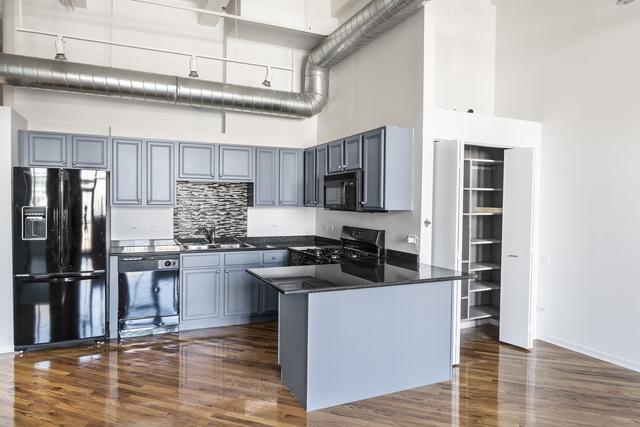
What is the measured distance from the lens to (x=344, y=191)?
14.7 ft

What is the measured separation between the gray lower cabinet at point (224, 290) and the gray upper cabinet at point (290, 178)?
81 centimetres

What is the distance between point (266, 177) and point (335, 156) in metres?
1.12

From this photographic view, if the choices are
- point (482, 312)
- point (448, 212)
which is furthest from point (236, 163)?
point (482, 312)

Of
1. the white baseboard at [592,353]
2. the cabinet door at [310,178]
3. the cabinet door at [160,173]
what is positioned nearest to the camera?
the white baseboard at [592,353]

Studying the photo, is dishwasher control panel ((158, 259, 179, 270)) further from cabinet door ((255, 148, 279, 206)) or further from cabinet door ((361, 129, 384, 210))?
cabinet door ((361, 129, 384, 210))

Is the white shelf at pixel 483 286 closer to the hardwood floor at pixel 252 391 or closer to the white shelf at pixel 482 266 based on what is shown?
the white shelf at pixel 482 266

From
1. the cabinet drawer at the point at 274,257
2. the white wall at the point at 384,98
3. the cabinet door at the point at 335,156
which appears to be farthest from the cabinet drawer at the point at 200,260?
the cabinet door at the point at 335,156

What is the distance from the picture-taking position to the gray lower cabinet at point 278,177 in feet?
17.7

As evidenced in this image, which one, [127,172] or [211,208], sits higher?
[127,172]

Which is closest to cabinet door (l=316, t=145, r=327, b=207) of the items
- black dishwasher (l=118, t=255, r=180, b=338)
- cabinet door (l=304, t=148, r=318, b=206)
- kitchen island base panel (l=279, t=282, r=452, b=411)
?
cabinet door (l=304, t=148, r=318, b=206)

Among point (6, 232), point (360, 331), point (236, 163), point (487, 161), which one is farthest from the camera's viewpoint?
point (236, 163)

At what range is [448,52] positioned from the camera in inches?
190

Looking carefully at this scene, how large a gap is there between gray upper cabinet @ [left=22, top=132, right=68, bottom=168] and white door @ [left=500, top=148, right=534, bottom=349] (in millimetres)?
4809

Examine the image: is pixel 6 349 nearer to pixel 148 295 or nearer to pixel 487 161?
pixel 148 295
